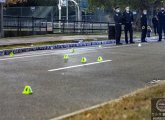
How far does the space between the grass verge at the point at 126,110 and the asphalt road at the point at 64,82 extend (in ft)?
2.00

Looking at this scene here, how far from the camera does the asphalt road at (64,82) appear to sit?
916 cm

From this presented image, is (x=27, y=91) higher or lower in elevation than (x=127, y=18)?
lower

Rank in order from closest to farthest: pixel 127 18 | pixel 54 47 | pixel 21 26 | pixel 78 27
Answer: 1. pixel 54 47
2. pixel 127 18
3. pixel 21 26
4. pixel 78 27

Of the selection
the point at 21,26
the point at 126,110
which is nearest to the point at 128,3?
the point at 21,26

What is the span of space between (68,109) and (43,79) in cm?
362

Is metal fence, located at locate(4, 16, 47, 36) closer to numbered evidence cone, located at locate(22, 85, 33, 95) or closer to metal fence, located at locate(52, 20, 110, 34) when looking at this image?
metal fence, located at locate(52, 20, 110, 34)

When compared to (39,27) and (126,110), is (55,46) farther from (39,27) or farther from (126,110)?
(126,110)

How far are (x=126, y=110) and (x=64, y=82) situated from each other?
3988 millimetres

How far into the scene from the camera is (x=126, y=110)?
Answer: 27.1ft

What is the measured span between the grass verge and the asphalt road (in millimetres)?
610

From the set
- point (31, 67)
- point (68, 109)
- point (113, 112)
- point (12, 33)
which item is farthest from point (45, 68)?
point (12, 33)

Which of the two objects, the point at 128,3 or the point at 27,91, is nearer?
the point at 27,91

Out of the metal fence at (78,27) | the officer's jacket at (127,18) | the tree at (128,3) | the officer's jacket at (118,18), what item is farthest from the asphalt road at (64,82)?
the tree at (128,3)

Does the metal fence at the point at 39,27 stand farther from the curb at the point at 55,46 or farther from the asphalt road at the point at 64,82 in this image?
the asphalt road at the point at 64,82
